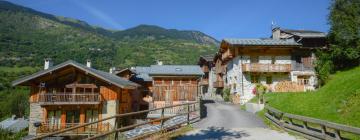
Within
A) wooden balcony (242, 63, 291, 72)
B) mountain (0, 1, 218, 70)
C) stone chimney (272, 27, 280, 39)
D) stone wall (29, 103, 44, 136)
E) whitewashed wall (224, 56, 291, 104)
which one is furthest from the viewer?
mountain (0, 1, 218, 70)

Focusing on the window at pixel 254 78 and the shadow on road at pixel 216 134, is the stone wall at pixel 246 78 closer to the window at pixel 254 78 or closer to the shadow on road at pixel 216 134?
the window at pixel 254 78

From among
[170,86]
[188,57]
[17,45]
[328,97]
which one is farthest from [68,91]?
[17,45]

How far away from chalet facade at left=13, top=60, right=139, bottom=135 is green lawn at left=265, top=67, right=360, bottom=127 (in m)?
16.9

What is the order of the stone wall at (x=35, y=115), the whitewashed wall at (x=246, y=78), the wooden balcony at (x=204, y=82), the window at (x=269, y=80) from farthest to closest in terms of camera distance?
the wooden balcony at (x=204, y=82), the window at (x=269, y=80), the whitewashed wall at (x=246, y=78), the stone wall at (x=35, y=115)

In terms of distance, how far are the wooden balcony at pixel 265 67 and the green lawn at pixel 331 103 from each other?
27.4 ft

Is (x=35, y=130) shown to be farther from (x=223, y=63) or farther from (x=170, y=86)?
(x=223, y=63)

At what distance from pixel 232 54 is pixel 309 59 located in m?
10.8

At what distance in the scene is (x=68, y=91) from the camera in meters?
34.9

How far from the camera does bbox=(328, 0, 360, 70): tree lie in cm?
3622

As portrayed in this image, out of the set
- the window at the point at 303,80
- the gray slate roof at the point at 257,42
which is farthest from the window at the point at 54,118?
the window at the point at 303,80

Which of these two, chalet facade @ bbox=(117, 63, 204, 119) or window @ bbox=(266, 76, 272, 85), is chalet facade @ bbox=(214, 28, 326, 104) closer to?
window @ bbox=(266, 76, 272, 85)

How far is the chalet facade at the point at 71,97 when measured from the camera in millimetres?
33062

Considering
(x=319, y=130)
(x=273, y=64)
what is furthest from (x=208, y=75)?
(x=319, y=130)

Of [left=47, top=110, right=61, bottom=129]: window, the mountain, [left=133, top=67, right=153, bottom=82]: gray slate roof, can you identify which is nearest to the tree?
[left=133, top=67, right=153, bottom=82]: gray slate roof
